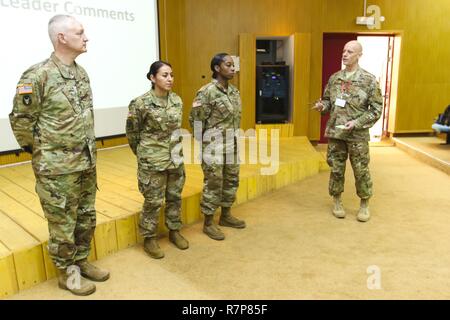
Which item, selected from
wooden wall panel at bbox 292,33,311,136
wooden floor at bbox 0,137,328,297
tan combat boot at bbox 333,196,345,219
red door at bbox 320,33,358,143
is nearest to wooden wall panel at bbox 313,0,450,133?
red door at bbox 320,33,358,143

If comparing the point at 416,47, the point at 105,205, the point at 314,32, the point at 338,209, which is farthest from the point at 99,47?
the point at 416,47

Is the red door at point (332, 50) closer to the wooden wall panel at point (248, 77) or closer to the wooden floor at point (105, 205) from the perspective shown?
the wooden wall panel at point (248, 77)

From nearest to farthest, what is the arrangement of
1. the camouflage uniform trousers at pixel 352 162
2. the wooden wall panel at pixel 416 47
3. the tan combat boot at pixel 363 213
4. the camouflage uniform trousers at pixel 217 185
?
the camouflage uniform trousers at pixel 217 185 < the camouflage uniform trousers at pixel 352 162 < the tan combat boot at pixel 363 213 < the wooden wall panel at pixel 416 47

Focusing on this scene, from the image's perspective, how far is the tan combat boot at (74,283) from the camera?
2230mm

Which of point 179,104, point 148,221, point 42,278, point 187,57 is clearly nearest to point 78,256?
point 42,278

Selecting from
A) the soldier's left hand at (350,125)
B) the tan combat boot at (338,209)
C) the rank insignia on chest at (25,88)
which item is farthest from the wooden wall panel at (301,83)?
the rank insignia on chest at (25,88)

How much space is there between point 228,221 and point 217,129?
0.83 meters

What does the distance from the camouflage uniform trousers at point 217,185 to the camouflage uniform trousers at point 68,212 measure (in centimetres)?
94

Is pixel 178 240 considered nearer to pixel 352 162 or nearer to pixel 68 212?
pixel 68 212

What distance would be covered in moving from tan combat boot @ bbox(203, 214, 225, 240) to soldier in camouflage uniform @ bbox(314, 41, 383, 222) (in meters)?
1.10

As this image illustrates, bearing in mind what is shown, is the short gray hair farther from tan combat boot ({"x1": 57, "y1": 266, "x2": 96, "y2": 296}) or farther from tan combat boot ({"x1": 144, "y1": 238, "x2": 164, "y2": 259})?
tan combat boot ({"x1": 144, "y1": 238, "x2": 164, "y2": 259})

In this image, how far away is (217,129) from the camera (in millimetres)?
2934

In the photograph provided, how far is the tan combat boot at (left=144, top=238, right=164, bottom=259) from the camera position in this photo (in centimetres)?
270

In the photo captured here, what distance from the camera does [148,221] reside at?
8.80 ft
